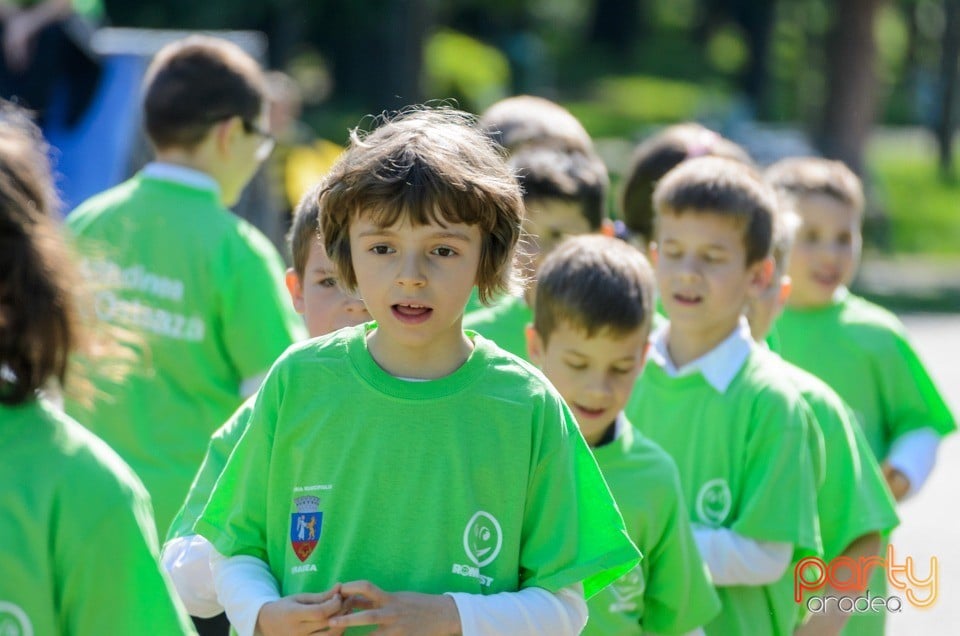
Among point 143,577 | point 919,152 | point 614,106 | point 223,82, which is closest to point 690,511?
point 143,577

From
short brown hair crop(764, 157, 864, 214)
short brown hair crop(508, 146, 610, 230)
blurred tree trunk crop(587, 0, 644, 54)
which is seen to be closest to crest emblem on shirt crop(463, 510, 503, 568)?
short brown hair crop(508, 146, 610, 230)

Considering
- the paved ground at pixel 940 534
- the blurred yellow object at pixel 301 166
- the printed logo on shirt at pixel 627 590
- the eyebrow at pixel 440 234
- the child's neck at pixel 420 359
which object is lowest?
the paved ground at pixel 940 534

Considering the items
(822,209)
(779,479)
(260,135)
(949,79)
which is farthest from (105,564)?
(949,79)

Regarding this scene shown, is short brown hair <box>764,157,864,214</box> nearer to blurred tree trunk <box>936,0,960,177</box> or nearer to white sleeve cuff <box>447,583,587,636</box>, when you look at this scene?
white sleeve cuff <box>447,583,587,636</box>

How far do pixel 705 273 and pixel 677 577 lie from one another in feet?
3.30

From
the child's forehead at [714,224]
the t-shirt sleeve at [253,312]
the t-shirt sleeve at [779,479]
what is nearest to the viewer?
the t-shirt sleeve at [779,479]

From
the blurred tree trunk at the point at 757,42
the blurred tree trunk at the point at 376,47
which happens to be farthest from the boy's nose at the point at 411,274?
the blurred tree trunk at the point at 757,42

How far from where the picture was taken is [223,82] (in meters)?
5.23

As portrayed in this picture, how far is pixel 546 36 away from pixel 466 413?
44.4m

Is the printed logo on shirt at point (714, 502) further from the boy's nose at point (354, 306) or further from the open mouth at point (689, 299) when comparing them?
the boy's nose at point (354, 306)

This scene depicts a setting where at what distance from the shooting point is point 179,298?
16.2 ft

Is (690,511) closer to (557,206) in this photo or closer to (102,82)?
(557,206)

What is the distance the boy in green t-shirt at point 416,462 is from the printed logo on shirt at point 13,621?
0.47m

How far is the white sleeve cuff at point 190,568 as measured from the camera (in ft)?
10.0
